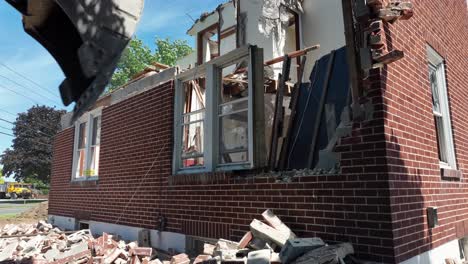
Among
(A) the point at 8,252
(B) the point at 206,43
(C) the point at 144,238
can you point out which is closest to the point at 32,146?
(B) the point at 206,43

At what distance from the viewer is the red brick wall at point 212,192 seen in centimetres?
400

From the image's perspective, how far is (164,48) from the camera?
1524 inches

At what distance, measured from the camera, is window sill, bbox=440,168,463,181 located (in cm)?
537

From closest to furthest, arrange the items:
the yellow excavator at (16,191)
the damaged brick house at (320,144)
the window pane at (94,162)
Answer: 1. the damaged brick house at (320,144)
2. the window pane at (94,162)
3. the yellow excavator at (16,191)

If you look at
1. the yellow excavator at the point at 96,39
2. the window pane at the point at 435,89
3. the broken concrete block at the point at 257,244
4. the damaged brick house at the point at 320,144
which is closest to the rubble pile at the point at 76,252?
the damaged brick house at the point at 320,144

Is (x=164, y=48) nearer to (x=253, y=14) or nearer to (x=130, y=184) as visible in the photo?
(x=253, y=14)

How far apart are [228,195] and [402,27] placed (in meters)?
3.38

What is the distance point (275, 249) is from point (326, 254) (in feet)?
2.85

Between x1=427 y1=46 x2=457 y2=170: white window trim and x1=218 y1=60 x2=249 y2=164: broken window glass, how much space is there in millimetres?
3082

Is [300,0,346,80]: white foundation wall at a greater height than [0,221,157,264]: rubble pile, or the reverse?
[300,0,346,80]: white foundation wall

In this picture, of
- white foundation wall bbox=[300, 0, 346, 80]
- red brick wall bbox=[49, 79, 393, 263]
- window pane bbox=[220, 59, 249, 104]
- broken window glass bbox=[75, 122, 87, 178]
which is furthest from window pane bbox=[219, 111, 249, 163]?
broken window glass bbox=[75, 122, 87, 178]

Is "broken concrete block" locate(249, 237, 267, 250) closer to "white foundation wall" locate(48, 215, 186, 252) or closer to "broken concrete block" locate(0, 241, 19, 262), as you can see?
"white foundation wall" locate(48, 215, 186, 252)

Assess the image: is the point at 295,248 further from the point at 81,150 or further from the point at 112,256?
the point at 81,150

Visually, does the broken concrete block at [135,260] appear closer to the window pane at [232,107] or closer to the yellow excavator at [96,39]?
the window pane at [232,107]
